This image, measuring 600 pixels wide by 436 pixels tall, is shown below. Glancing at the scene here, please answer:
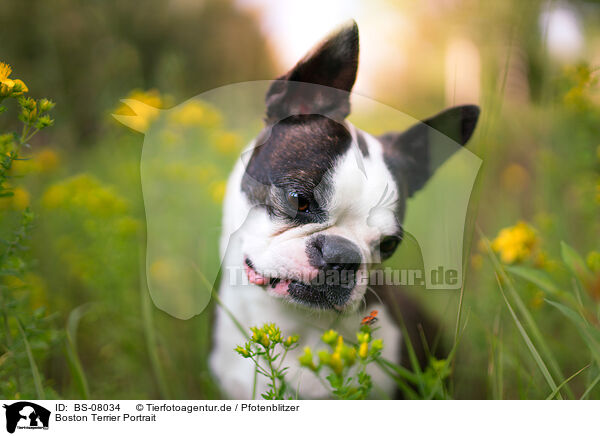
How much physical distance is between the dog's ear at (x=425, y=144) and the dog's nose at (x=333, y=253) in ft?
0.65

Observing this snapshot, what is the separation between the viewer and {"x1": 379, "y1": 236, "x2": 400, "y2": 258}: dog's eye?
0.89 meters

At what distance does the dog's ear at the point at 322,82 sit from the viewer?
2.64 ft

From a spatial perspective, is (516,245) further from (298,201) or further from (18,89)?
(18,89)

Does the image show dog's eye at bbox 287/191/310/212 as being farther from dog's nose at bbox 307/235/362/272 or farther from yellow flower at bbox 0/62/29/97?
yellow flower at bbox 0/62/29/97

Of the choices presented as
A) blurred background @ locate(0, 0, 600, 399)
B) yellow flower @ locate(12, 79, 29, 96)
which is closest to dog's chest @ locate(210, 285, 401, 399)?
blurred background @ locate(0, 0, 600, 399)

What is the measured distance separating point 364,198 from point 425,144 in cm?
24

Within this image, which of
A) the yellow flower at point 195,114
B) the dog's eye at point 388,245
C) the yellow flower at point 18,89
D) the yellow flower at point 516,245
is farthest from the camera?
the yellow flower at point 516,245

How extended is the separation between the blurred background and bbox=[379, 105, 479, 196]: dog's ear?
0.18 feet

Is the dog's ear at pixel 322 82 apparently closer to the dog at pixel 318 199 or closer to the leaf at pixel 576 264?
the dog at pixel 318 199

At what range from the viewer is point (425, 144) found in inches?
37.6

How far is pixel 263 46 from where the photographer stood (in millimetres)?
1059

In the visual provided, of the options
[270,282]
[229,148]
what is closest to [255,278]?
[270,282]

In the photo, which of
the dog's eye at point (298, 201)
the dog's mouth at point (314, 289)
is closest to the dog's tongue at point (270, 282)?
the dog's mouth at point (314, 289)
